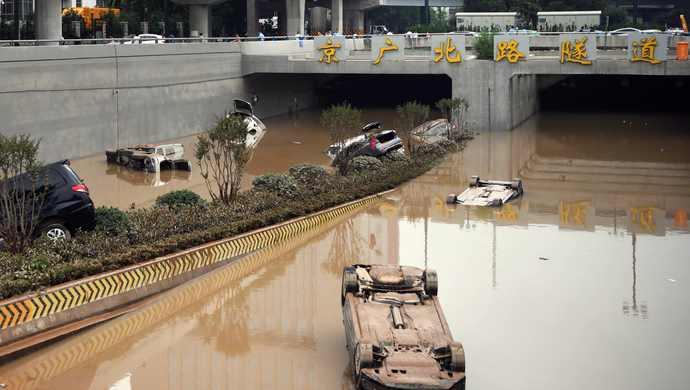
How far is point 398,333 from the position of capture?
9.65 m

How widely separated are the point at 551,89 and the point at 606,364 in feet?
143

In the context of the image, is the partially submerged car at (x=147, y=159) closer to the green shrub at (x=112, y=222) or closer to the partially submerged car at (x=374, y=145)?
the partially submerged car at (x=374, y=145)

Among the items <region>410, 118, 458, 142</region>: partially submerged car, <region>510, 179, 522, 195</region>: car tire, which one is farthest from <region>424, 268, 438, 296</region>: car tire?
<region>410, 118, 458, 142</region>: partially submerged car

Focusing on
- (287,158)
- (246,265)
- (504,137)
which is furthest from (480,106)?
(246,265)

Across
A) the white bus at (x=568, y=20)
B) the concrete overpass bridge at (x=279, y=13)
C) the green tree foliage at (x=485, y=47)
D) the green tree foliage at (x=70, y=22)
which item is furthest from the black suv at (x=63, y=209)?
the white bus at (x=568, y=20)

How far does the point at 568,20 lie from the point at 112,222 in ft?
156

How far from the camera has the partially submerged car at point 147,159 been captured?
27.9 meters

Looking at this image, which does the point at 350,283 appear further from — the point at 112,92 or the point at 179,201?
the point at 112,92

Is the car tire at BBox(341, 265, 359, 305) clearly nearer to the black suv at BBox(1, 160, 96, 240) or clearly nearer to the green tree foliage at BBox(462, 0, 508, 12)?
the black suv at BBox(1, 160, 96, 240)

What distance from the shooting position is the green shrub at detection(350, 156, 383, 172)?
25250 millimetres

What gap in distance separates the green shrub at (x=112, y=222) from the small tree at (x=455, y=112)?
68.4ft

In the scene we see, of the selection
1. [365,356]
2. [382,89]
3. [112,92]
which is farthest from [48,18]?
[365,356]

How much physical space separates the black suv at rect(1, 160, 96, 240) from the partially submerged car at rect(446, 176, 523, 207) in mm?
10663

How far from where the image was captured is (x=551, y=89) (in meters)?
52.1
